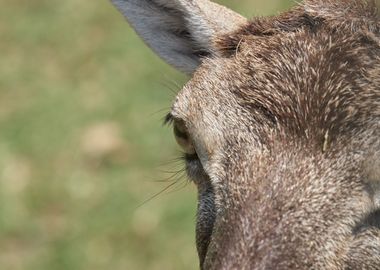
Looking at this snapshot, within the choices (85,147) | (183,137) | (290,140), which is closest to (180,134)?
(183,137)

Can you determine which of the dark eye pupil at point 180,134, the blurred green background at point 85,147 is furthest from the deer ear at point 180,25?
the blurred green background at point 85,147

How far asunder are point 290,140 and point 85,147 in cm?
711

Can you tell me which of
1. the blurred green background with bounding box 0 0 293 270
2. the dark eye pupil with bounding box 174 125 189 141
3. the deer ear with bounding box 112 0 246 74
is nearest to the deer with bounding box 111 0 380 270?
the dark eye pupil with bounding box 174 125 189 141

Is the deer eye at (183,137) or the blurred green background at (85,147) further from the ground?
the deer eye at (183,137)

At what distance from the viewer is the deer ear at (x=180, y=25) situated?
782cm

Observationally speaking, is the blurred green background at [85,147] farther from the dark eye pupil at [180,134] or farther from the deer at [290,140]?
the deer at [290,140]

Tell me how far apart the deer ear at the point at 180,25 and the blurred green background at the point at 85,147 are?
2626mm

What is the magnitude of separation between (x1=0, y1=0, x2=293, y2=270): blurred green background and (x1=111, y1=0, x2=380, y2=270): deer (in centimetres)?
378

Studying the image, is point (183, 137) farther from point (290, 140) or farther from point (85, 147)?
point (85, 147)

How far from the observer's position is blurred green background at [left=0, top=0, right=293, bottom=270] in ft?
39.3

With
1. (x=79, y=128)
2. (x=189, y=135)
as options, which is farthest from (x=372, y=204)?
(x=79, y=128)

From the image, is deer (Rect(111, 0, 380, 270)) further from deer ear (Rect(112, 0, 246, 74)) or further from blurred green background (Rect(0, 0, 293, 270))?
blurred green background (Rect(0, 0, 293, 270))

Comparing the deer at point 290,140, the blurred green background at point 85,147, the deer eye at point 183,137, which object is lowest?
the blurred green background at point 85,147

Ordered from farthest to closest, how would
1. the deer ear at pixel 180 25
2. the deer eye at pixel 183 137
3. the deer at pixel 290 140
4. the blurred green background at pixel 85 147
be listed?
the blurred green background at pixel 85 147
the deer ear at pixel 180 25
the deer eye at pixel 183 137
the deer at pixel 290 140
